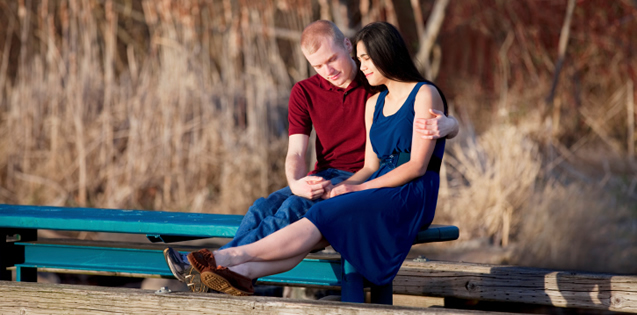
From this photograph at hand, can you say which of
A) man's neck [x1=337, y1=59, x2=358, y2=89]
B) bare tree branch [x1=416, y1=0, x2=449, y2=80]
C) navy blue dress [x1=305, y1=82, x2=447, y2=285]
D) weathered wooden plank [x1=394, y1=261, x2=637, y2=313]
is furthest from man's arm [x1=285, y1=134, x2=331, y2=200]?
bare tree branch [x1=416, y1=0, x2=449, y2=80]

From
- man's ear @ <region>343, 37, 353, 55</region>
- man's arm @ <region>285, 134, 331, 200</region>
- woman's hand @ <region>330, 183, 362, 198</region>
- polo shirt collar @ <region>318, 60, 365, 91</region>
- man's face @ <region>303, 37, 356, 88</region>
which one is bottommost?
woman's hand @ <region>330, 183, 362, 198</region>

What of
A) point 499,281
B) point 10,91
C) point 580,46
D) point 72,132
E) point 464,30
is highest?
point 464,30

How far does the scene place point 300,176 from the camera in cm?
301

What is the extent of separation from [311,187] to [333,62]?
52 centimetres

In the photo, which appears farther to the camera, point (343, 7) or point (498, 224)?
point (343, 7)

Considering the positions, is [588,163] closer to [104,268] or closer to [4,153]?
[104,268]

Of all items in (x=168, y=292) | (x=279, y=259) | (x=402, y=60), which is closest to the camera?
(x=168, y=292)

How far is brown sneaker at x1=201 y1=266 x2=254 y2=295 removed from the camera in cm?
237

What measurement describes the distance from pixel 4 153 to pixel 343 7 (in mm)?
3078

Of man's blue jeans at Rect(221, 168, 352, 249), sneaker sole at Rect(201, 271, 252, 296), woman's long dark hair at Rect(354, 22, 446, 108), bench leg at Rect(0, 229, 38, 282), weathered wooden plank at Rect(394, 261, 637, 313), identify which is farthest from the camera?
bench leg at Rect(0, 229, 38, 282)

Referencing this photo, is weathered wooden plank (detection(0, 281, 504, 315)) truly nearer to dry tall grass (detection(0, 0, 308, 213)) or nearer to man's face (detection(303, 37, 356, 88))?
man's face (detection(303, 37, 356, 88))

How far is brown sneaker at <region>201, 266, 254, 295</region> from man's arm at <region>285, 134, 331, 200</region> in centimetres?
45

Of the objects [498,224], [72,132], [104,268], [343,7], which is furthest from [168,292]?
[343,7]

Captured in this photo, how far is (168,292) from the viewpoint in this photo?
7.75 ft
